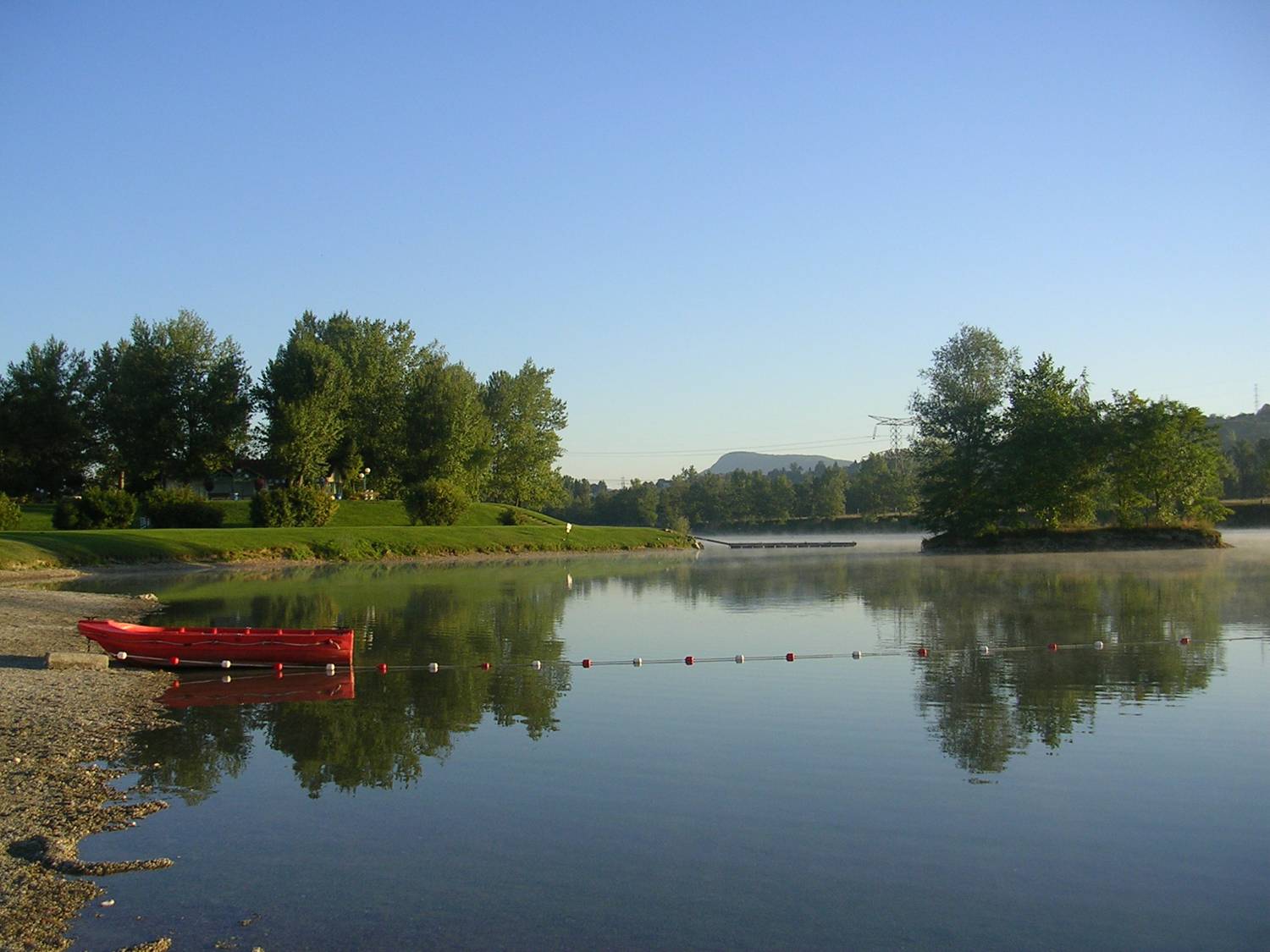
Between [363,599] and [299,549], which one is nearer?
[363,599]

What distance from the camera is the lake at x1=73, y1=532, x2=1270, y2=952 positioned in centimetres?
866

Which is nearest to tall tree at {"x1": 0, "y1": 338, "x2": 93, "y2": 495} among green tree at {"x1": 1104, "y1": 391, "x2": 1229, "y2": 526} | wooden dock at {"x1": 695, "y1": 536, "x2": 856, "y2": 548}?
wooden dock at {"x1": 695, "y1": 536, "x2": 856, "y2": 548}

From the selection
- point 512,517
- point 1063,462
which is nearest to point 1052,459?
point 1063,462

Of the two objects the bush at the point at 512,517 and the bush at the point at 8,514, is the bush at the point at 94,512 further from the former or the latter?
the bush at the point at 512,517

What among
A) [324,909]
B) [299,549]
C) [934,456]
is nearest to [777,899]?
[324,909]

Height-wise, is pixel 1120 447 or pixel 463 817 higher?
pixel 1120 447

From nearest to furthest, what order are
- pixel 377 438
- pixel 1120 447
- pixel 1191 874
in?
pixel 1191 874 → pixel 1120 447 → pixel 377 438

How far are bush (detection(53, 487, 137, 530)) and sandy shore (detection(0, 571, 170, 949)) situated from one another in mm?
44102

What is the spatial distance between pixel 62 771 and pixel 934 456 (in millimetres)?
77193

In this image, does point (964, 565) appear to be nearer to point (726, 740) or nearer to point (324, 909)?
point (726, 740)

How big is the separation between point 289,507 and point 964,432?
49.1 metres

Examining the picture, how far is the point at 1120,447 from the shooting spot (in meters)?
72.6

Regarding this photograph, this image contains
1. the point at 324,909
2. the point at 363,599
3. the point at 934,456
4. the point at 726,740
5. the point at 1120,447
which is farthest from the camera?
the point at 934,456

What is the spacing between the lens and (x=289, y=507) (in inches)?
2899
